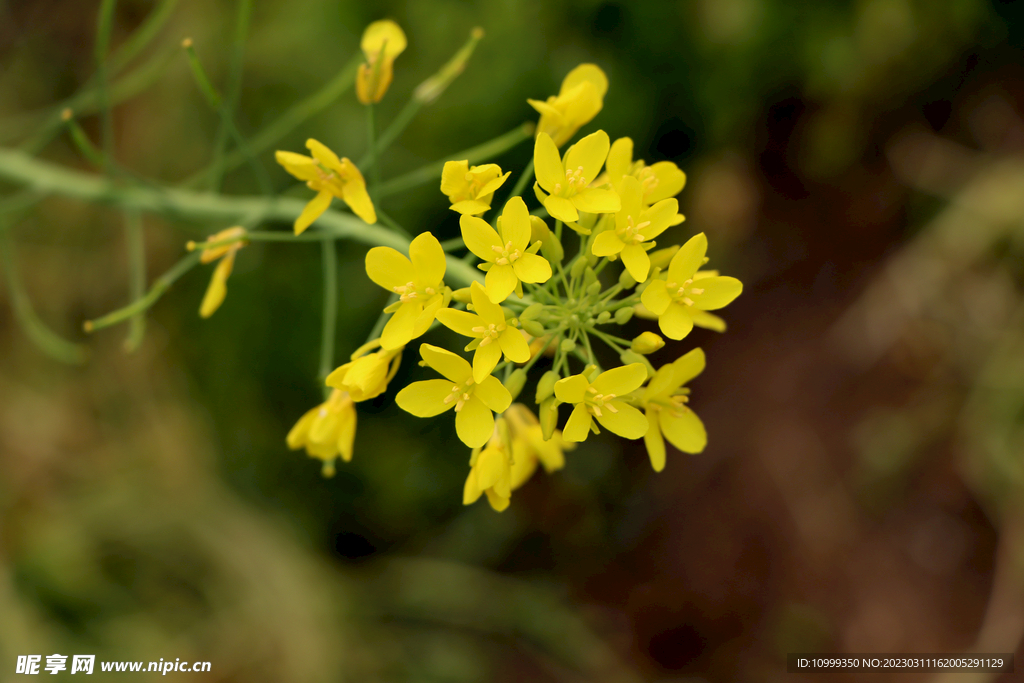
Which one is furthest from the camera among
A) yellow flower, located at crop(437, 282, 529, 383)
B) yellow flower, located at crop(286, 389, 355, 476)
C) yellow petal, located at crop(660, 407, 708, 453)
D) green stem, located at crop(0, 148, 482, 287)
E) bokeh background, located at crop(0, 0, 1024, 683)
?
bokeh background, located at crop(0, 0, 1024, 683)

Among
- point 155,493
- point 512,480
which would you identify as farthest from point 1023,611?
point 155,493

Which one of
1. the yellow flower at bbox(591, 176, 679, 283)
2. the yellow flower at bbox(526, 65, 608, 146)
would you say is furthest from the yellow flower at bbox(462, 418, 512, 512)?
the yellow flower at bbox(526, 65, 608, 146)

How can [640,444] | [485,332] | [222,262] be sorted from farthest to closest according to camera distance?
[640,444]
[222,262]
[485,332]

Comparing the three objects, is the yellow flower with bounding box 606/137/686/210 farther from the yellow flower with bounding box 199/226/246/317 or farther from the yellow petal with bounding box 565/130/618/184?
the yellow flower with bounding box 199/226/246/317

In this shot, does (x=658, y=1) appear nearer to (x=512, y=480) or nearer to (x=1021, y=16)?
(x=1021, y=16)

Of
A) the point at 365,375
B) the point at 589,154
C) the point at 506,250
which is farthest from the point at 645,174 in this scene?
the point at 365,375

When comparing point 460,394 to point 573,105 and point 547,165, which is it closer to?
point 547,165
